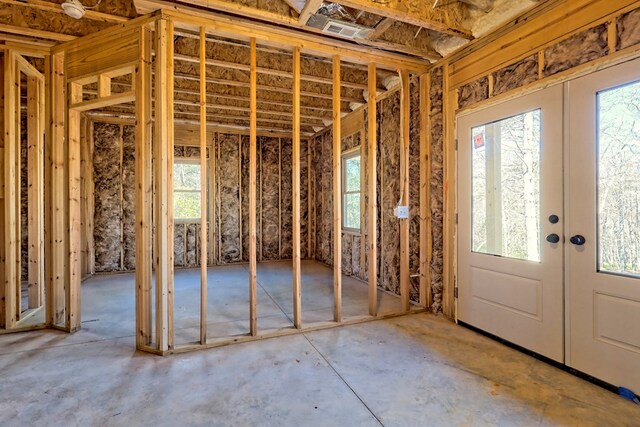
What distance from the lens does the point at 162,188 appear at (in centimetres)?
272

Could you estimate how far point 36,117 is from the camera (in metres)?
3.65

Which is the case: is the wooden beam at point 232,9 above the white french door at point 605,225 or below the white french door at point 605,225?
above

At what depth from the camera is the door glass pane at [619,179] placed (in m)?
2.08

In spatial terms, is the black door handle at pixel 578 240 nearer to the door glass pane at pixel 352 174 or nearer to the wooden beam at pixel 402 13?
the wooden beam at pixel 402 13

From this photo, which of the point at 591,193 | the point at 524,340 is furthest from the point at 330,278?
the point at 591,193

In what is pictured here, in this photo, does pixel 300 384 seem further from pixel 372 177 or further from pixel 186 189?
pixel 186 189

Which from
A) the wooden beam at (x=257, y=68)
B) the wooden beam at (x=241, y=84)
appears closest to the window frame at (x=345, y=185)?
the wooden beam at (x=241, y=84)

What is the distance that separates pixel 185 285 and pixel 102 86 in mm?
3237

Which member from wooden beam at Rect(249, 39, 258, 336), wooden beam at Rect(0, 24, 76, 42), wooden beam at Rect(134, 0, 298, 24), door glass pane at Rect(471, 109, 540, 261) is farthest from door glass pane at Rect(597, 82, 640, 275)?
wooden beam at Rect(0, 24, 76, 42)

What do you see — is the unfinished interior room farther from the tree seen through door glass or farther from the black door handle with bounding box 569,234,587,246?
the tree seen through door glass

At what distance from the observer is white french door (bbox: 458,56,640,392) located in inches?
83.4

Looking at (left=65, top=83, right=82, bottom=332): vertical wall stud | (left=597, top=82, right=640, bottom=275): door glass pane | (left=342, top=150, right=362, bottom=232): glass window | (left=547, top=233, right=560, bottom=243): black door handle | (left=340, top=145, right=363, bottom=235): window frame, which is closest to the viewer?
(left=597, top=82, right=640, bottom=275): door glass pane

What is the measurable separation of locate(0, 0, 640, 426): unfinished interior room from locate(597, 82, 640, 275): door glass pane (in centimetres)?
1

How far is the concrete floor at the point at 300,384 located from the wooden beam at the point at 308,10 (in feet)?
10.1
